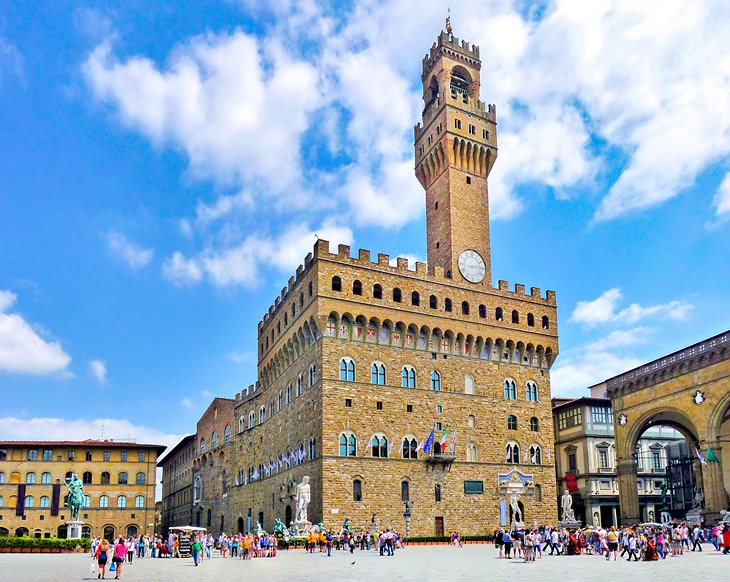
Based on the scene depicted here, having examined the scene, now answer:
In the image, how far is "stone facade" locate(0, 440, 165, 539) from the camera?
7650 cm

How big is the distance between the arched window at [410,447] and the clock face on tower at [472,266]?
1295cm

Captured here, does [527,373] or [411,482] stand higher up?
[527,373]

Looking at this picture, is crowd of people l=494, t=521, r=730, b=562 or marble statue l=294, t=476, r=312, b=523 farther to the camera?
marble statue l=294, t=476, r=312, b=523

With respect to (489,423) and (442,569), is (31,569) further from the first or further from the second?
(489,423)

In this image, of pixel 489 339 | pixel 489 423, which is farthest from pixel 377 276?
pixel 489 423

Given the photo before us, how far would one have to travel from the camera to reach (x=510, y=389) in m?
54.6

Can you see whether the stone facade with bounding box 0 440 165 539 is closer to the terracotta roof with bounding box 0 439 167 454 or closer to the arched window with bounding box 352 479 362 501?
the terracotta roof with bounding box 0 439 167 454

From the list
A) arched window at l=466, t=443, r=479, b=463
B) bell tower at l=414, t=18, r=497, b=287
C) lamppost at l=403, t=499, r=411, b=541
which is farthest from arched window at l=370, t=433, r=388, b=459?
bell tower at l=414, t=18, r=497, b=287

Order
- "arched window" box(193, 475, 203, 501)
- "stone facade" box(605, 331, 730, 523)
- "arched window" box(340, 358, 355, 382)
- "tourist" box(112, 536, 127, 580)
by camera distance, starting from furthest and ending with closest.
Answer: "arched window" box(193, 475, 203, 501)
"arched window" box(340, 358, 355, 382)
"stone facade" box(605, 331, 730, 523)
"tourist" box(112, 536, 127, 580)

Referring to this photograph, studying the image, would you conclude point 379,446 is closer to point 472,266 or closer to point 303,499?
point 303,499

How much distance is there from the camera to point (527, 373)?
5575cm

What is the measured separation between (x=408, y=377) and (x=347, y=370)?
4.67 meters

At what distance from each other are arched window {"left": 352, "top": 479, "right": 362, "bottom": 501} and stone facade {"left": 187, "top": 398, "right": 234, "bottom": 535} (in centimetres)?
2317

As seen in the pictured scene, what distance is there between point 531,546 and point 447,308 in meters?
24.0
